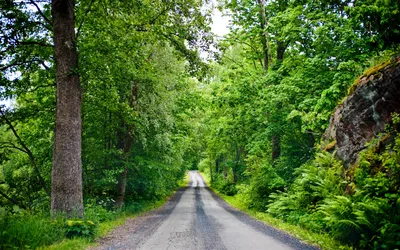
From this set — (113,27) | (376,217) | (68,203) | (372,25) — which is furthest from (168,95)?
(376,217)

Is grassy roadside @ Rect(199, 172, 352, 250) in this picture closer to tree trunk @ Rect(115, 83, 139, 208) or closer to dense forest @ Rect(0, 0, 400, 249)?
dense forest @ Rect(0, 0, 400, 249)

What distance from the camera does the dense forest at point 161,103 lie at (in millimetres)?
6703

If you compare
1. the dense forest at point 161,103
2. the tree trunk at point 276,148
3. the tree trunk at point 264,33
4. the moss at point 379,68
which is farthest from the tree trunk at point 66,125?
the tree trunk at point 276,148

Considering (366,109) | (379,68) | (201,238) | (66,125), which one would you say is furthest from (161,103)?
(379,68)

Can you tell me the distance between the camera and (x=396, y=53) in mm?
7035

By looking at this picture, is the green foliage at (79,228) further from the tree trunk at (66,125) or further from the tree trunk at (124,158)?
the tree trunk at (124,158)

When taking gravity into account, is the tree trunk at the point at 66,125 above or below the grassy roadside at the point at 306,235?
above

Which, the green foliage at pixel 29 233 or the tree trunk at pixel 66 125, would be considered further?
the tree trunk at pixel 66 125

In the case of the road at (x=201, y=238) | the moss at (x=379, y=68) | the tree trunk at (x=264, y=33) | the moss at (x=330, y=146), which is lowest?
the road at (x=201, y=238)

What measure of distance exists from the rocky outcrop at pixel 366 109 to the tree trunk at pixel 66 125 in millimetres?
7544

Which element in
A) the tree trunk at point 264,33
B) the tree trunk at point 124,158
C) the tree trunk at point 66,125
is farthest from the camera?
the tree trunk at point 264,33

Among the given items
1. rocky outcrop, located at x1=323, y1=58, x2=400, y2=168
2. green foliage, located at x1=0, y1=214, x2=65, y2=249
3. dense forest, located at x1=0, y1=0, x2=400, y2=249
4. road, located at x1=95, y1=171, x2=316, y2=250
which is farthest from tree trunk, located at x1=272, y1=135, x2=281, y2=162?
green foliage, located at x1=0, y1=214, x2=65, y2=249

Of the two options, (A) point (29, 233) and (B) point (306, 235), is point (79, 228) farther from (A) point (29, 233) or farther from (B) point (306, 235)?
(B) point (306, 235)

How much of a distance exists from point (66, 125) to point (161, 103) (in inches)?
225
